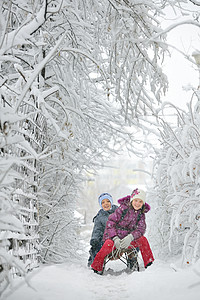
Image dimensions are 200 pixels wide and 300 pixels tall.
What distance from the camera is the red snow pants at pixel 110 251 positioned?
12.8ft

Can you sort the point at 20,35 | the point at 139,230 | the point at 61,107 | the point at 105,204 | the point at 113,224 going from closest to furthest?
1. the point at 20,35
2. the point at 61,107
3. the point at 139,230
4. the point at 113,224
5. the point at 105,204

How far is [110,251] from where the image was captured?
4039 mm

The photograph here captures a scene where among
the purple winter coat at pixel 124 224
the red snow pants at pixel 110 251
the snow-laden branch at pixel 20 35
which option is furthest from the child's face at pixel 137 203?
the snow-laden branch at pixel 20 35

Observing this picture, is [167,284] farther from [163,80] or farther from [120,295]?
[163,80]

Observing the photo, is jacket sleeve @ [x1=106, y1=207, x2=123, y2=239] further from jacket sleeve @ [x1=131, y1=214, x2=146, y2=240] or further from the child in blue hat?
the child in blue hat

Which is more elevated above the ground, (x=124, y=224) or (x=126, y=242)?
(x=124, y=224)

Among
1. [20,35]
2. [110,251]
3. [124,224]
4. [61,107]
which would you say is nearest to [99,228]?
[124,224]

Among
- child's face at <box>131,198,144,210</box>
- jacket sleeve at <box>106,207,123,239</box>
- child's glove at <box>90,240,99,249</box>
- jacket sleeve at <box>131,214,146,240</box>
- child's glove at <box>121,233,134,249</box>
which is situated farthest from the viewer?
child's glove at <box>90,240,99,249</box>

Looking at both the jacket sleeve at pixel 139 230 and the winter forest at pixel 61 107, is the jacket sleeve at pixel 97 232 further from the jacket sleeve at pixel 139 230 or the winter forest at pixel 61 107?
the jacket sleeve at pixel 139 230

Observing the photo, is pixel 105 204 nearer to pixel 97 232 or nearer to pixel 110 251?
pixel 97 232

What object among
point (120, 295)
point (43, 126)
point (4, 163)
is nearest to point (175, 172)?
point (120, 295)

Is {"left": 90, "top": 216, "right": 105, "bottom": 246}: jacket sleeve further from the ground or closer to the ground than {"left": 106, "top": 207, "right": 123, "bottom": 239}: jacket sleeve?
closer to the ground

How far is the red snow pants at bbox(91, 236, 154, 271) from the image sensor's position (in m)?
3.90

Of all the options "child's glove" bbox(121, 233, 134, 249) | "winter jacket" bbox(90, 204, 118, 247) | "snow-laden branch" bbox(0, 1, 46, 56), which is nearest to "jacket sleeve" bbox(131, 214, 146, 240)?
"child's glove" bbox(121, 233, 134, 249)
